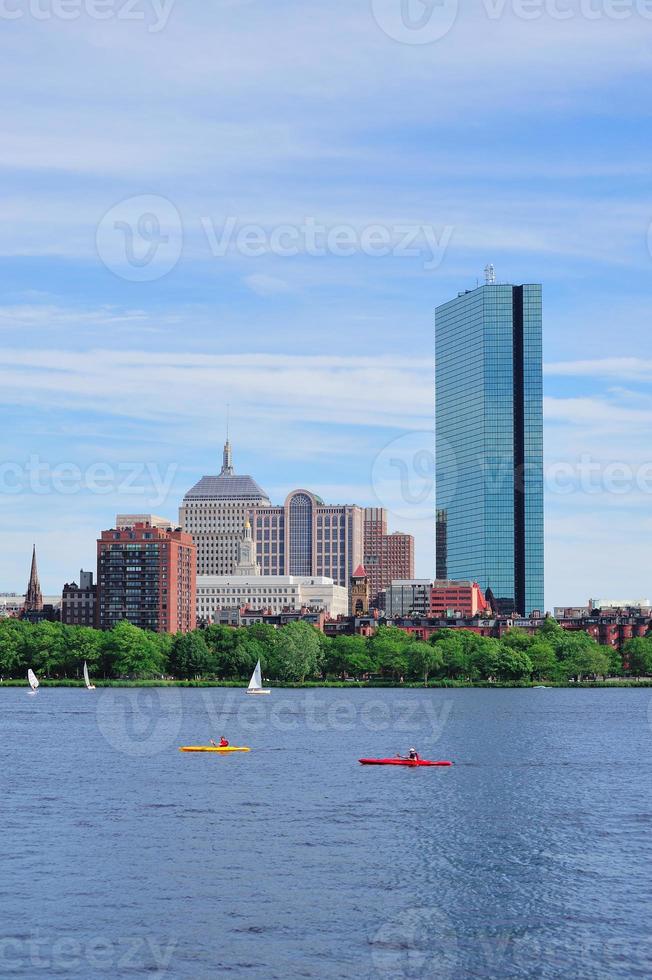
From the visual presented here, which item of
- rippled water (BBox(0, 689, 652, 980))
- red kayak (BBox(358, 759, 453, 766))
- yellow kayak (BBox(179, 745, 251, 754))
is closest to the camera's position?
rippled water (BBox(0, 689, 652, 980))

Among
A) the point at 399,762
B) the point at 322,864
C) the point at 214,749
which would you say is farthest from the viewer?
the point at 214,749

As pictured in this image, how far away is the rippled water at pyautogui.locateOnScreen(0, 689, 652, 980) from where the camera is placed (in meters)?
55.6

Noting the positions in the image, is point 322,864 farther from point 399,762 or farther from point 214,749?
point 214,749

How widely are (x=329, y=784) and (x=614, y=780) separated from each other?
71.1 ft

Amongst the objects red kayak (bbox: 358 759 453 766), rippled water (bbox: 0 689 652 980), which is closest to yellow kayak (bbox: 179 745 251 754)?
rippled water (bbox: 0 689 652 980)

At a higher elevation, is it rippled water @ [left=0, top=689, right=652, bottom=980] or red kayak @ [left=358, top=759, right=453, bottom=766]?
red kayak @ [left=358, top=759, right=453, bottom=766]

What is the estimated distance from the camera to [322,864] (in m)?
70.8

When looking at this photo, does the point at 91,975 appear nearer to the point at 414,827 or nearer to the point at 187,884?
the point at 187,884

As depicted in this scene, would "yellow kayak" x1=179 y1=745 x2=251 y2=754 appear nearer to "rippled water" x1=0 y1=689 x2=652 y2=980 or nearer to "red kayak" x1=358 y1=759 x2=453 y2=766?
"rippled water" x1=0 y1=689 x2=652 y2=980

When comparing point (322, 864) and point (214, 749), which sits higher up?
point (214, 749)

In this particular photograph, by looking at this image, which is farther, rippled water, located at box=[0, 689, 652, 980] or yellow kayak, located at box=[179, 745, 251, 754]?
yellow kayak, located at box=[179, 745, 251, 754]

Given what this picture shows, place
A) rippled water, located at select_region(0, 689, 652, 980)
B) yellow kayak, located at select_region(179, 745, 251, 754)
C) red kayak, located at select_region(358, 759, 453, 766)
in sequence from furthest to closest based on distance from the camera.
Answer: yellow kayak, located at select_region(179, 745, 251, 754), red kayak, located at select_region(358, 759, 453, 766), rippled water, located at select_region(0, 689, 652, 980)

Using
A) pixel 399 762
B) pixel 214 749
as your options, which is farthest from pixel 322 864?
pixel 214 749

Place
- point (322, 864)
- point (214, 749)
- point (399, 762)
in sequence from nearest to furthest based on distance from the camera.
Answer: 1. point (322, 864)
2. point (399, 762)
3. point (214, 749)
